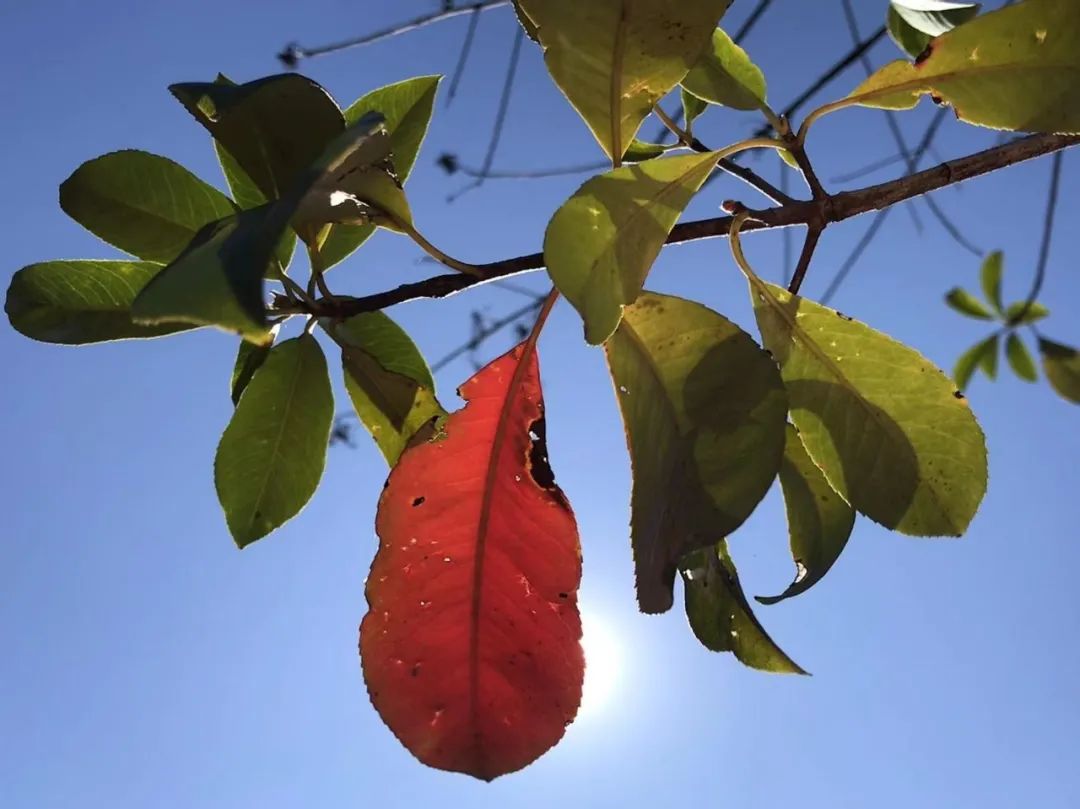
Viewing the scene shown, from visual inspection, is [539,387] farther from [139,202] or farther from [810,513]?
[139,202]

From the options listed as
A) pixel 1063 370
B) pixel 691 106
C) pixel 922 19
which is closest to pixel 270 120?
pixel 691 106

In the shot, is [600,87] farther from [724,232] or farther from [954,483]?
[954,483]

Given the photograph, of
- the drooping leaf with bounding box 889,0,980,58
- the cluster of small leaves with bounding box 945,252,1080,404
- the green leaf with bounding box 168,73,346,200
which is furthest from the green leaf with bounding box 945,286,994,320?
the green leaf with bounding box 168,73,346,200

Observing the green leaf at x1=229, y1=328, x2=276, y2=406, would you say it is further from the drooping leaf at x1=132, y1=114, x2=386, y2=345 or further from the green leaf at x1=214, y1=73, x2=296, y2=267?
the drooping leaf at x1=132, y1=114, x2=386, y2=345

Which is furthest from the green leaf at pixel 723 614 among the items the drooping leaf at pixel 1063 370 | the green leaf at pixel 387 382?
the drooping leaf at pixel 1063 370

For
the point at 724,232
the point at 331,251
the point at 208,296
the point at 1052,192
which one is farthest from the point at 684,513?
the point at 1052,192

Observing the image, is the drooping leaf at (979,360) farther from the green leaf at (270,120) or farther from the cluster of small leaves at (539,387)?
the green leaf at (270,120)
